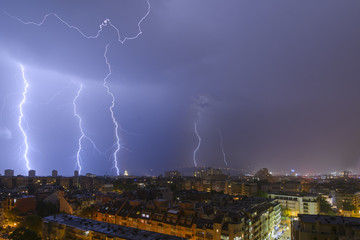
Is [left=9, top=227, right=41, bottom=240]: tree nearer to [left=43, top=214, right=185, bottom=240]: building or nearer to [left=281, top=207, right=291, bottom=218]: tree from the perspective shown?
[left=43, top=214, right=185, bottom=240]: building

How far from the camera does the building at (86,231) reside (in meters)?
12.5

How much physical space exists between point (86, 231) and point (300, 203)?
2271 centimetres

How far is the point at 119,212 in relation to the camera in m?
18.7

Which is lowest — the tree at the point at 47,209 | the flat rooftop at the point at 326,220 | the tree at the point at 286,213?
the tree at the point at 286,213

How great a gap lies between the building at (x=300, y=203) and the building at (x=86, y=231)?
66.5 ft

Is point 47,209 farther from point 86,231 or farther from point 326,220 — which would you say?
point 326,220

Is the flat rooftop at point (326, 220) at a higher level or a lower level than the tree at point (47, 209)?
higher

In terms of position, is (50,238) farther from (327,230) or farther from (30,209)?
(327,230)

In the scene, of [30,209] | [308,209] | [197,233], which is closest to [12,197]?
[30,209]

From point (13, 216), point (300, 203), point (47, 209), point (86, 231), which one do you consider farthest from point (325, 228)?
point (13, 216)

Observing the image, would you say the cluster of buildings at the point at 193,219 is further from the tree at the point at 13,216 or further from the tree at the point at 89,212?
the tree at the point at 13,216

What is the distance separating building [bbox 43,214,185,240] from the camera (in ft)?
41.1

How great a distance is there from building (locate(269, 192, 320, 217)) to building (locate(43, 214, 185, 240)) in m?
20.3

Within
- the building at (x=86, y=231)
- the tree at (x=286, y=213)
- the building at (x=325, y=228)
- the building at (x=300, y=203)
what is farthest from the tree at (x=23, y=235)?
the building at (x=300, y=203)
